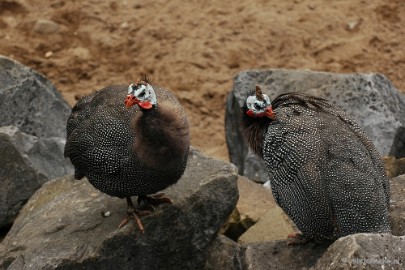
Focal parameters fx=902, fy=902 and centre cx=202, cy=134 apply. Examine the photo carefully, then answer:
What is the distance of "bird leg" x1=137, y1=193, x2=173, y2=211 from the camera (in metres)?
5.94

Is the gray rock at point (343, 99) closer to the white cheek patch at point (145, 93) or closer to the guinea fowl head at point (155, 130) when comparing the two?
the guinea fowl head at point (155, 130)

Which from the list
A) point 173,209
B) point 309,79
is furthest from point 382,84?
point 173,209

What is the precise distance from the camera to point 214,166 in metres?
6.27

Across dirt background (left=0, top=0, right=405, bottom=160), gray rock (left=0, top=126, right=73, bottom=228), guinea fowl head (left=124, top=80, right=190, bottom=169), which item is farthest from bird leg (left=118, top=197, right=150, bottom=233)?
dirt background (left=0, top=0, right=405, bottom=160)

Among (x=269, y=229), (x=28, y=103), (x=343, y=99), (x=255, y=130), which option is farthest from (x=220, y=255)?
(x=28, y=103)

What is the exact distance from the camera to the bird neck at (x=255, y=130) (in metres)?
5.54

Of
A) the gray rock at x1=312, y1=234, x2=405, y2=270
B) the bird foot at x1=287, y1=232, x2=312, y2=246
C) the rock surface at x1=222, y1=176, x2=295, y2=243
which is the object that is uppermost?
the gray rock at x1=312, y1=234, x2=405, y2=270

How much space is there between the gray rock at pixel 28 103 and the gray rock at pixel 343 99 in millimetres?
1611

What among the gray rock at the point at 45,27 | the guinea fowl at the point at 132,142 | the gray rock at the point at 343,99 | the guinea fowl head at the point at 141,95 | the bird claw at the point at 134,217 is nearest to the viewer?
the guinea fowl head at the point at 141,95

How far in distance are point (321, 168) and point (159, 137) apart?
994mm

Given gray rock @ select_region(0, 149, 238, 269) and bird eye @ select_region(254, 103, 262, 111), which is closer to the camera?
bird eye @ select_region(254, 103, 262, 111)

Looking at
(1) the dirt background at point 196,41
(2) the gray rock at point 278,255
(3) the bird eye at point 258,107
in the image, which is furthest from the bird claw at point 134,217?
(1) the dirt background at point 196,41

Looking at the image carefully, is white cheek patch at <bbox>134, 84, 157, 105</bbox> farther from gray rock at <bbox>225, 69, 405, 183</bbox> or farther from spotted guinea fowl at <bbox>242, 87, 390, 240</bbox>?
gray rock at <bbox>225, 69, 405, 183</bbox>

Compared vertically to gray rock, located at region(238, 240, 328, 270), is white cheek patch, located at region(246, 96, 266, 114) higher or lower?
higher
